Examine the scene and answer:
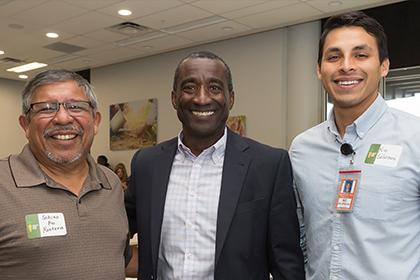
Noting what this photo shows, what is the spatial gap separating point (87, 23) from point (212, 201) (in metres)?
6.42

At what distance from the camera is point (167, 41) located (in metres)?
8.92

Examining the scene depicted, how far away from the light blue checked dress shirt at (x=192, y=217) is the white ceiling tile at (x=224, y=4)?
4.89 m

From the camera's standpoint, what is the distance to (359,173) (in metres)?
1.86

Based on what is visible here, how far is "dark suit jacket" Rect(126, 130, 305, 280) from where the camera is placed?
1927mm

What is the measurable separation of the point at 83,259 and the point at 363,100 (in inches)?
47.8

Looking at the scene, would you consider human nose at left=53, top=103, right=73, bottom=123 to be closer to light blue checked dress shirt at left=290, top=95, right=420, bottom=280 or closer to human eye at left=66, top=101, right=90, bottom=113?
human eye at left=66, top=101, right=90, bottom=113

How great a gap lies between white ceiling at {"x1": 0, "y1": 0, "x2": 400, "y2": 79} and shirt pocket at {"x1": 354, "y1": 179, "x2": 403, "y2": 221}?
5.23 meters

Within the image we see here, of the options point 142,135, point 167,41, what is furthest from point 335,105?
point 142,135

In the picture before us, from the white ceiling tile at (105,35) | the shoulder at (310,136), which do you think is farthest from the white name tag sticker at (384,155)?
the white ceiling tile at (105,35)

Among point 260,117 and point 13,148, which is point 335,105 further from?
point 13,148

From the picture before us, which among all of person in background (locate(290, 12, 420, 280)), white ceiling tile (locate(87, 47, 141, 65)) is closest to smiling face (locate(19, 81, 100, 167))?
person in background (locate(290, 12, 420, 280))

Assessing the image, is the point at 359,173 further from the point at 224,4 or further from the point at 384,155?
the point at 224,4

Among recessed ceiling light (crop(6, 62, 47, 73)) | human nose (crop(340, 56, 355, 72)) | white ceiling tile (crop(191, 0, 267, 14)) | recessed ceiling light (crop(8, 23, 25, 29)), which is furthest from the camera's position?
recessed ceiling light (crop(6, 62, 47, 73))

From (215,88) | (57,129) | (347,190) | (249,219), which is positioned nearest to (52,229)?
(57,129)
